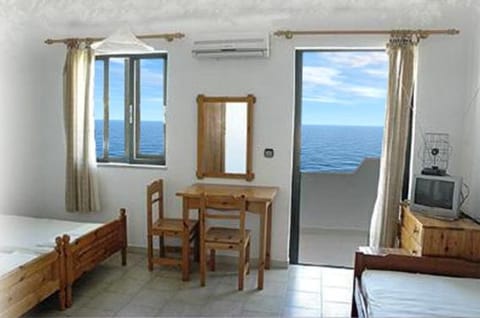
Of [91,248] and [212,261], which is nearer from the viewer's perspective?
[91,248]

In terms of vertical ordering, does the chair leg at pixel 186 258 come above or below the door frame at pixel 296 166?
below

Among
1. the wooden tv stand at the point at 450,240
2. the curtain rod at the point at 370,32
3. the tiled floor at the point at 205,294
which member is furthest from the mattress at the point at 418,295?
the curtain rod at the point at 370,32

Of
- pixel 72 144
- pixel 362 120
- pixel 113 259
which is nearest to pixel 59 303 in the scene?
pixel 113 259

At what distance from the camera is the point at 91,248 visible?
107 inches

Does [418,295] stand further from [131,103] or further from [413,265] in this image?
[131,103]

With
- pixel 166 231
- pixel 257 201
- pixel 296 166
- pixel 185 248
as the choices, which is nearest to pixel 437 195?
pixel 296 166

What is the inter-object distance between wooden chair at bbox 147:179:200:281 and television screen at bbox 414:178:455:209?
66.8 inches

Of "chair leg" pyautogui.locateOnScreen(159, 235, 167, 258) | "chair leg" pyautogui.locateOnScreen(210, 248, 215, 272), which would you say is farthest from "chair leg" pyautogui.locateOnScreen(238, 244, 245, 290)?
"chair leg" pyautogui.locateOnScreen(159, 235, 167, 258)

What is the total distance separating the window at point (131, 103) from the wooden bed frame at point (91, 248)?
2.23 ft

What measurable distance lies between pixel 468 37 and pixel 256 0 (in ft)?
5.87

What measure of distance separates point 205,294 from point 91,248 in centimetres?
87

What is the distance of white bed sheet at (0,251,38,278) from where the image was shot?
54.4 inches

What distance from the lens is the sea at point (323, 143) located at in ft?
10.2

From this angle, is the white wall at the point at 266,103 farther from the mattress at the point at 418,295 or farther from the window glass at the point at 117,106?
the mattress at the point at 418,295
